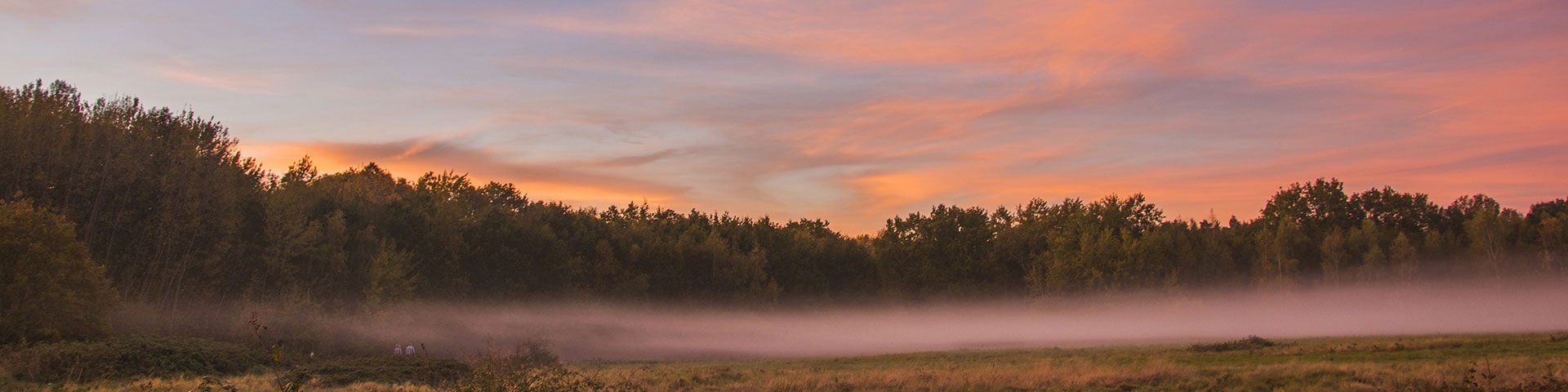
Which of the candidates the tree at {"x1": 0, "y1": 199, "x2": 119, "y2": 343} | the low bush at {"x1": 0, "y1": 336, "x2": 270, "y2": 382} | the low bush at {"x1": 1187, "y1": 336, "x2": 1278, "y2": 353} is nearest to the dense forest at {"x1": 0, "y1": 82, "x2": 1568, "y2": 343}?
the tree at {"x1": 0, "y1": 199, "x2": 119, "y2": 343}

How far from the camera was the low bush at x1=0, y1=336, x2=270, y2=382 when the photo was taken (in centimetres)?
2677

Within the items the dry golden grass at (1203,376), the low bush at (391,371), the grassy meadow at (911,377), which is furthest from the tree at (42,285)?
the dry golden grass at (1203,376)

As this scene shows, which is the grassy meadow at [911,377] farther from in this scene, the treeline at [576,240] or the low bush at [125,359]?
the treeline at [576,240]

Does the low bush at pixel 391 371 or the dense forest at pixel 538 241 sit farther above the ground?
the dense forest at pixel 538 241

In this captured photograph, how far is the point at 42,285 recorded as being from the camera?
36.8 m

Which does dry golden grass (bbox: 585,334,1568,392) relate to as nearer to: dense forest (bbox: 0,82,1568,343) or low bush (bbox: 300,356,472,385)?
low bush (bbox: 300,356,472,385)

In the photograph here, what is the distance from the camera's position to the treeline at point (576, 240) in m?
52.9

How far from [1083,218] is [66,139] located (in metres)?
91.7

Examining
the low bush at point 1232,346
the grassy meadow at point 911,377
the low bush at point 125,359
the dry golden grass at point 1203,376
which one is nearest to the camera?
the grassy meadow at point 911,377

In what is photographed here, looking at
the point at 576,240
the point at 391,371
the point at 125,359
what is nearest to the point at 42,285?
the point at 125,359

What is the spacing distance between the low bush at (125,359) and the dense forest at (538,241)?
6.86 metres

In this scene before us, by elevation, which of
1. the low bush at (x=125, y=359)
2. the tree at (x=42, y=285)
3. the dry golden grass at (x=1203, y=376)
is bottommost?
the dry golden grass at (x=1203, y=376)

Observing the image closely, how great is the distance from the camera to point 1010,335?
86.8 meters

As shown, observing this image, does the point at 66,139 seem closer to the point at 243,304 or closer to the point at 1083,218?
the point at 243,304
